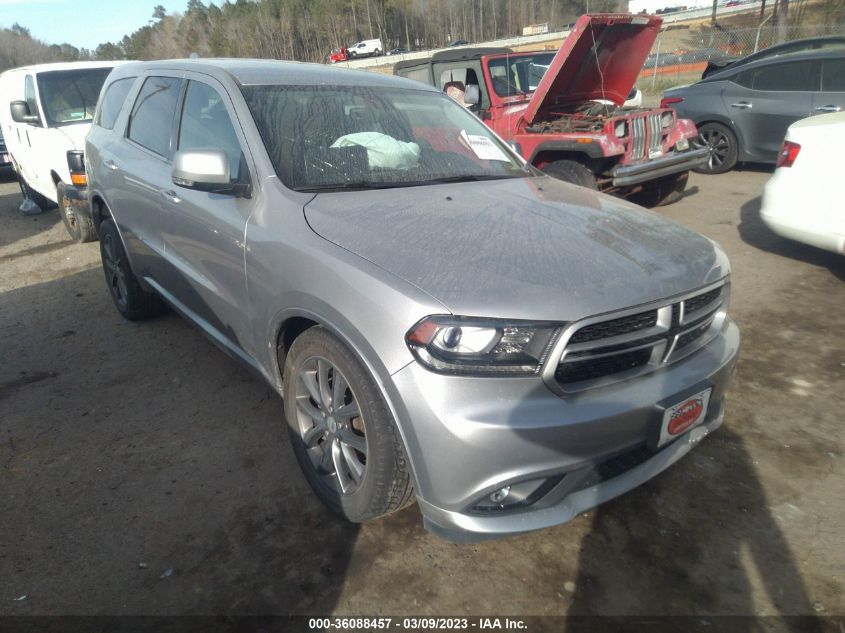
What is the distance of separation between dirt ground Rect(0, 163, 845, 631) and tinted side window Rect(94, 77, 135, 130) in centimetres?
185

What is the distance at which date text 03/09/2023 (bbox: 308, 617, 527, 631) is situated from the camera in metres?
2.14

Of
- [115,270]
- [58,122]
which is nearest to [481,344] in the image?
[115,270]

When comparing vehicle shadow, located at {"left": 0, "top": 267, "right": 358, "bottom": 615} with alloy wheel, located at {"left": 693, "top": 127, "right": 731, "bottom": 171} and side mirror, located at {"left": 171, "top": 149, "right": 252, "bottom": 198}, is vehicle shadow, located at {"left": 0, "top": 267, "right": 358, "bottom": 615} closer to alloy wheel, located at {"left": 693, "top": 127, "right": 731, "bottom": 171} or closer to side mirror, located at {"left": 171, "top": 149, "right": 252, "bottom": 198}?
side mirror, located at {"left": 171, "top": 149, "right": 252, "bottom": 198}

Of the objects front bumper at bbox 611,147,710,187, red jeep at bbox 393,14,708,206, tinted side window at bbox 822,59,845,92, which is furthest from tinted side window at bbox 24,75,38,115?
tinted side window at bbox 822,59,845,92

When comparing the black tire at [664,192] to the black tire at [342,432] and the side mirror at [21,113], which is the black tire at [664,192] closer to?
the black tire at [342,432]

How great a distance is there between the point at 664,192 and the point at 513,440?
20.3 feet

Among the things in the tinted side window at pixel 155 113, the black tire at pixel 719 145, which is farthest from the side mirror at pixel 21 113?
the black tire at pixel 719 145

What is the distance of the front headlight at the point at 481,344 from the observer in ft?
6.48

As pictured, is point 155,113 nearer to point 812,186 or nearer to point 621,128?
point 621,128

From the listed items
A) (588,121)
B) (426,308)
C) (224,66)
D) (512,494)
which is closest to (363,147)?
(224,66)

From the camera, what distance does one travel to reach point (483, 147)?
3.57 metres

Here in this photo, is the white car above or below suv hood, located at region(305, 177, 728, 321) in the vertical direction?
below

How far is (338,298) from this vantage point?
2.22m

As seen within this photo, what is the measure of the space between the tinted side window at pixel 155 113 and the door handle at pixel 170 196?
0.92 feet
